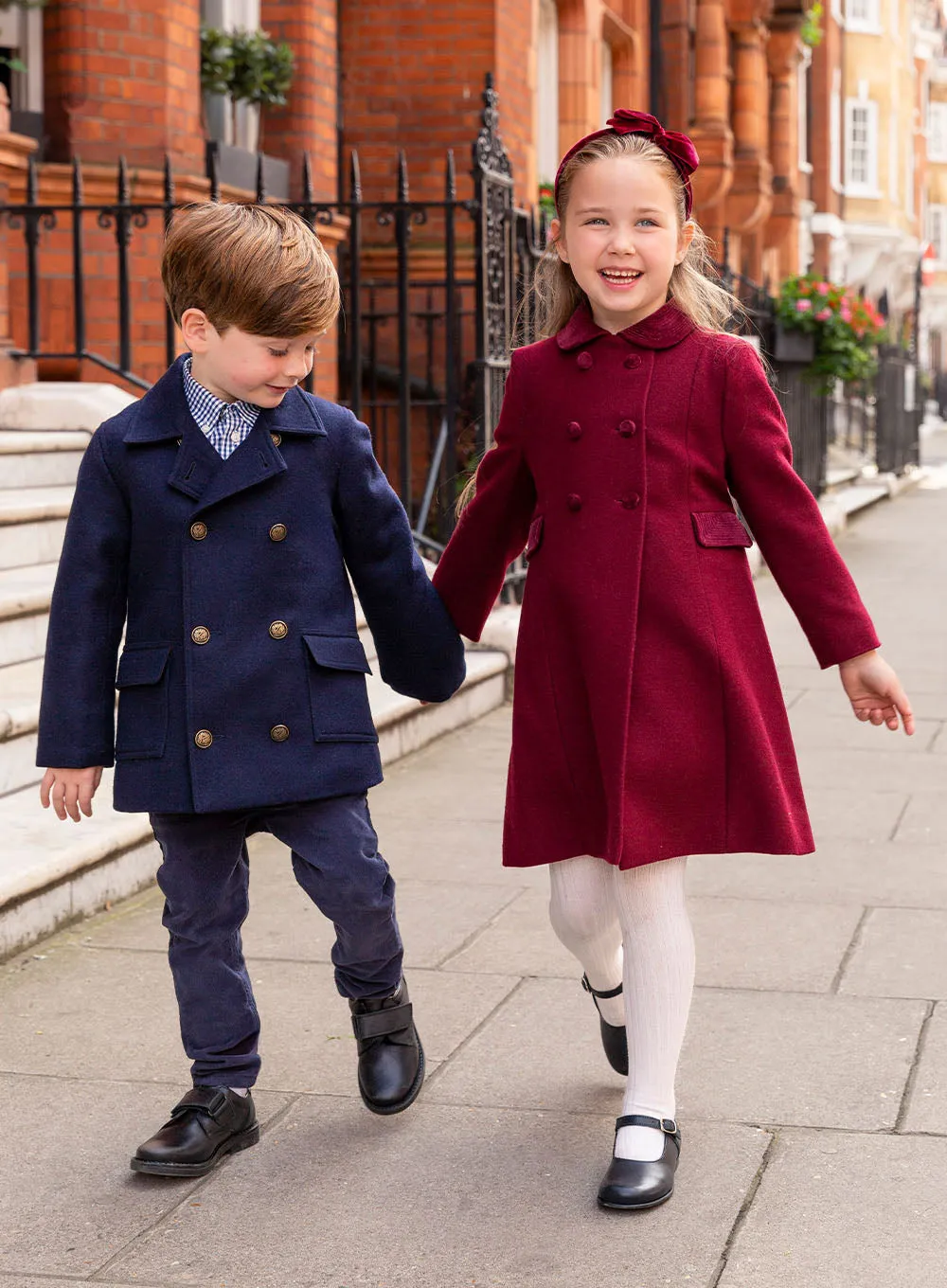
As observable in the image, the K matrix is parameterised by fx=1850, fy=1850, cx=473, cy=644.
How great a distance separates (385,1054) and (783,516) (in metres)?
1.15

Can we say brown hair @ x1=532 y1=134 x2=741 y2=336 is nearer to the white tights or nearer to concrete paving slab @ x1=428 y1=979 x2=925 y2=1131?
the white tights

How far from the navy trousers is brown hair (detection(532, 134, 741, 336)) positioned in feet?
2.99

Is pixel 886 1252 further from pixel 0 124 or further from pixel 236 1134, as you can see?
pixel 0 124

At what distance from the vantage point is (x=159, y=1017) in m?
3.76

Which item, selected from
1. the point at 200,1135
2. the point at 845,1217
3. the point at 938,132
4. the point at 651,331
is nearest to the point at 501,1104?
the point at 200,1135

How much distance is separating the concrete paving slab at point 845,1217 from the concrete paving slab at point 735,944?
2.96 ft

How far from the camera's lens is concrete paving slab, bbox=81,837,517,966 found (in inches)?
167

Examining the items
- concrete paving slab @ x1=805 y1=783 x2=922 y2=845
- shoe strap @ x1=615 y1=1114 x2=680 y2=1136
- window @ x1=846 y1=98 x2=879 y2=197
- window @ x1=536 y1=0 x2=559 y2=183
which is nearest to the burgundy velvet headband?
shoe strap @ x1=615 y1=1114 x2=680 y2=1136

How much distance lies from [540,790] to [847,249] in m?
35.0

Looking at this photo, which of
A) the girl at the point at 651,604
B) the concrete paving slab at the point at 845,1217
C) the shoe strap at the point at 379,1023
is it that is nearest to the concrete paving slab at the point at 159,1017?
the shoe strap at the point at 379,1023

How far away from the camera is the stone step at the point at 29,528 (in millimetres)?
6090

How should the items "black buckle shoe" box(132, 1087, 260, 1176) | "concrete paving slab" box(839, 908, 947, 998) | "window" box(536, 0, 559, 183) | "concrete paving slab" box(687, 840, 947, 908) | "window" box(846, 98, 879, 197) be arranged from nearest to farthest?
"black buckle shoe" box(132, 1087, 260, 1176)
"concrete paving slab" box(839, 908, 947, 998)
"concrete paving slab" box(687, 840, 947, 908)
"window" box(536, 0, 559, 183)
"window" box(846, 98, 879, 197)

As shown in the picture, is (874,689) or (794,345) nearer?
(874,689)

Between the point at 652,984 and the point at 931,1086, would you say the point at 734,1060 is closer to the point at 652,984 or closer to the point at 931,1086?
the point at 931,1086
